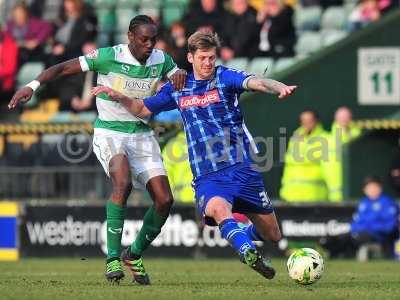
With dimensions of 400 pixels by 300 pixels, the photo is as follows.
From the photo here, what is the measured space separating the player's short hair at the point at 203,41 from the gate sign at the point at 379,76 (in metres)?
7.99

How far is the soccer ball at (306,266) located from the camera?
395 inches

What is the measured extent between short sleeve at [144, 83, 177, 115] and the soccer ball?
1657 millimetres

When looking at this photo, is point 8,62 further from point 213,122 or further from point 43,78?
point 213,122

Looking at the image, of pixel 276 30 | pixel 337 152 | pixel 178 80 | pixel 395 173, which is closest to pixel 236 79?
pixel 178 80

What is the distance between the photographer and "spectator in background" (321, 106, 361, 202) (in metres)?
17.2

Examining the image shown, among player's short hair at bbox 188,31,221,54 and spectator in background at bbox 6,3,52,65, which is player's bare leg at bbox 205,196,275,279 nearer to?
player's short hair at bbox 188,31,221,54

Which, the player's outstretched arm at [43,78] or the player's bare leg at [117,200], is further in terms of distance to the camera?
the player's bare leg at [117,200]

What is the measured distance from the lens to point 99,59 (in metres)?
11.0

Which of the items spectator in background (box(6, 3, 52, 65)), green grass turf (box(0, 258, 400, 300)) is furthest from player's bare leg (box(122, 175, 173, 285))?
spectator in background (box(6, 3, 52, 65))

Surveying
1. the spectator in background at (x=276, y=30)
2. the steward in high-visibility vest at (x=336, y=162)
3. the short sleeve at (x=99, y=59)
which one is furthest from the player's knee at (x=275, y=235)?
the spectator in background at (x=276, y=30)

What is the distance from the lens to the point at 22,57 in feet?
72.3

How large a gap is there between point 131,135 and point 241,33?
889 cm

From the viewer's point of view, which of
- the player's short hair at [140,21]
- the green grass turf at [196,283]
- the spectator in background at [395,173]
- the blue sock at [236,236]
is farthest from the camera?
the spectator in background at [395,173]

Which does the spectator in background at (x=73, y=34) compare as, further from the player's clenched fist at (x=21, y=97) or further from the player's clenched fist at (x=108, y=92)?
the player's clenched fist at (x=21, y=97)
